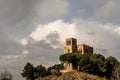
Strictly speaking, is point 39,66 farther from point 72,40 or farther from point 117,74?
point 117,74

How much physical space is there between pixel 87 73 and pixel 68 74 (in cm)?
885

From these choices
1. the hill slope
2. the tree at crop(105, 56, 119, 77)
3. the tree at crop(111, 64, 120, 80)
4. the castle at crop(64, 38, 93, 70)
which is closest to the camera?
the tree at crop(111, 64, 120, 80)

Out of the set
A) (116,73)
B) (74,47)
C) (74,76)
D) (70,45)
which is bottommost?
(74,76)

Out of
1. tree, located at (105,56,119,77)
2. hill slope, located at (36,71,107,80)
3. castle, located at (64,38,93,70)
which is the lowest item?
hill slope, located at (36,71,107,80)

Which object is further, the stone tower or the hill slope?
the stone tower

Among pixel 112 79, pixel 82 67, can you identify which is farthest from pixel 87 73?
pixel 112 79

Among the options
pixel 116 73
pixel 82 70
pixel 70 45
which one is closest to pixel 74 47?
pixel 70 45

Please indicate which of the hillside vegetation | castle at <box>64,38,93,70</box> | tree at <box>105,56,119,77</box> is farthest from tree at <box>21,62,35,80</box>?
tree at <box>105,56,119,77</box>

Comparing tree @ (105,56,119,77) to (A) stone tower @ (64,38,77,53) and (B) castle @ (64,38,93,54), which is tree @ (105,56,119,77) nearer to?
(B) castle @ (64,38,93,54)

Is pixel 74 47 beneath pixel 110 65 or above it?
above

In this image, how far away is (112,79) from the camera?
123 meters

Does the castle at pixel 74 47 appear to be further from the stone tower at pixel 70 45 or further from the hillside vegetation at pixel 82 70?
the hillside vegetation at pixel 82 70

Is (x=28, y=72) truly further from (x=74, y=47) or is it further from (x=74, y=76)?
(x=74, y=47)

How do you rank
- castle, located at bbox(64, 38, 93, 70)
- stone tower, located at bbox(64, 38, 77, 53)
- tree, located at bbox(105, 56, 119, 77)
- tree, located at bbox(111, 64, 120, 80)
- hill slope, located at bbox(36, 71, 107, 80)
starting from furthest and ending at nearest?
castle, located at bbox(64, 38, 93, 70)
stone tower, located at bbox(64, 38, 77, 53)
tree, located at bbox(105, 56, 119, 77)
hill slope, located at bbox(36, 71, 107, 80)
tree, located at bbox(111, 64, 120, 80)
